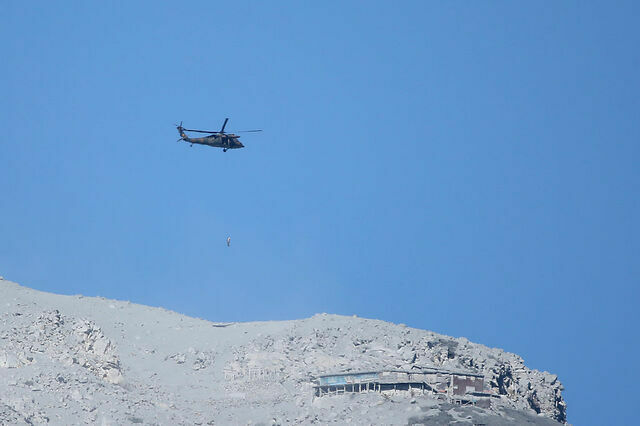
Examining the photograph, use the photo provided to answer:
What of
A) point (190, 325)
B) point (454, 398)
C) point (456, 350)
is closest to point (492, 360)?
point (456, 350)

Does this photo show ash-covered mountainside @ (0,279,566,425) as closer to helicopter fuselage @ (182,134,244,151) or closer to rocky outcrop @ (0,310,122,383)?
rocky outcrop @ (0,310,122,383)

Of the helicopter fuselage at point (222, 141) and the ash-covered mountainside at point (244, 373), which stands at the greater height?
the helicopter fuselage at point (222, 141)

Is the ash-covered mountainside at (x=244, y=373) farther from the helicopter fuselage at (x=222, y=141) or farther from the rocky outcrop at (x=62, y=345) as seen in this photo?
the helicopter fuselage at (x=222, y=141)

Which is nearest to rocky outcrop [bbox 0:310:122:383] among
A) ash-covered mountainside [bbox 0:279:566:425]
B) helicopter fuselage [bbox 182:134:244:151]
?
ash-covered mountainside [bbox 0:279:566:425]

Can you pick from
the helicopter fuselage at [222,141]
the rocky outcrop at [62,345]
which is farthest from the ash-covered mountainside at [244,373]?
the helicopter fuselage at [222,141]

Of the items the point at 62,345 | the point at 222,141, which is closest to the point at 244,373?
the point at 62,345

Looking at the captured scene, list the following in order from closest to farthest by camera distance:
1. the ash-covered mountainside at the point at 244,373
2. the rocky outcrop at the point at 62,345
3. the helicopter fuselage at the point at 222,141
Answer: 1. the ash-covered mountainside at the point at 244,373
2. the rocky outcrop at the point at 62,345
3. the helicopter fuselage at the point at 222,141

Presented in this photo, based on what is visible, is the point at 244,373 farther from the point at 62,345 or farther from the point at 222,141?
the point at 222,141

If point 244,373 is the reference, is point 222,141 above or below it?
above

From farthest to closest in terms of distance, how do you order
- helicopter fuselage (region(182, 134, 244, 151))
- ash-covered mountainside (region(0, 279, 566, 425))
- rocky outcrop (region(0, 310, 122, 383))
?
helicopter fuselage (region(182, 134, 244, 151)) < rocky outcrop (region(0, 310, 122, 383)) < ash-covered mountainside (region(0, 279, 566, 425))
